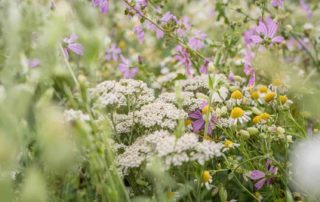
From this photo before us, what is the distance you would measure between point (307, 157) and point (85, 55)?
59cm

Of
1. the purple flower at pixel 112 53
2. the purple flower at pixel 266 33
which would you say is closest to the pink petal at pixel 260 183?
the purple flower at pixel 266 33

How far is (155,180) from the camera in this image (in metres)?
0.95

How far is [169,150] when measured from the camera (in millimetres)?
932

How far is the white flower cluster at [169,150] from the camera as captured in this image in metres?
0.94

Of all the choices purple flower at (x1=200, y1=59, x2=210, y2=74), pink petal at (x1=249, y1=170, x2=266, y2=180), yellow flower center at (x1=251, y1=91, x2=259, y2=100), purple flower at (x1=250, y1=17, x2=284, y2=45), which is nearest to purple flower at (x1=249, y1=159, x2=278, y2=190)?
pink petal at (x1=249, y1=170, x2=266, y2=180)

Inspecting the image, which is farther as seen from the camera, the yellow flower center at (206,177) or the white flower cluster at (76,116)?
the yellow flower center at (206,177)

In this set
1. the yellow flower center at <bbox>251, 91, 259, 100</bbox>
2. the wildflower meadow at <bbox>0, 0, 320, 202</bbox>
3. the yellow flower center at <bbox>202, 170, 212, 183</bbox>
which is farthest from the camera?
the yellow flower center at <bbox>251, 91, 259, 100</bbox>

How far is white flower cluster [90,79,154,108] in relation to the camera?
3.69 feet

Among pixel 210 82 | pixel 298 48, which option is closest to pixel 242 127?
pixel 210 82

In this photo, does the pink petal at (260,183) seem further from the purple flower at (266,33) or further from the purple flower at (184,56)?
the purple flower at (184,56)

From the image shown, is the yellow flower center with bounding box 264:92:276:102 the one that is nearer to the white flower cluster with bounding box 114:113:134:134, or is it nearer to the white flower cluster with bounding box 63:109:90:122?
the white flower cluster with bounding box 114:113:134:134

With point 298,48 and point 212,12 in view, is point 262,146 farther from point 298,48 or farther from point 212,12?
point 298,48

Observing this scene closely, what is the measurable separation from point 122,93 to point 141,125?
0.08m

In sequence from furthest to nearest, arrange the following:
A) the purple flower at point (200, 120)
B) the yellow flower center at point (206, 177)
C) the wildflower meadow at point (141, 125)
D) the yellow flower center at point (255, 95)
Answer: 1. the yellow flower center at point (255, 95)
2. the purple flower at point (200, 120)
3. the yellow flower center at point (206, 177)
4. the wildflower meadow at point (141, 125)
